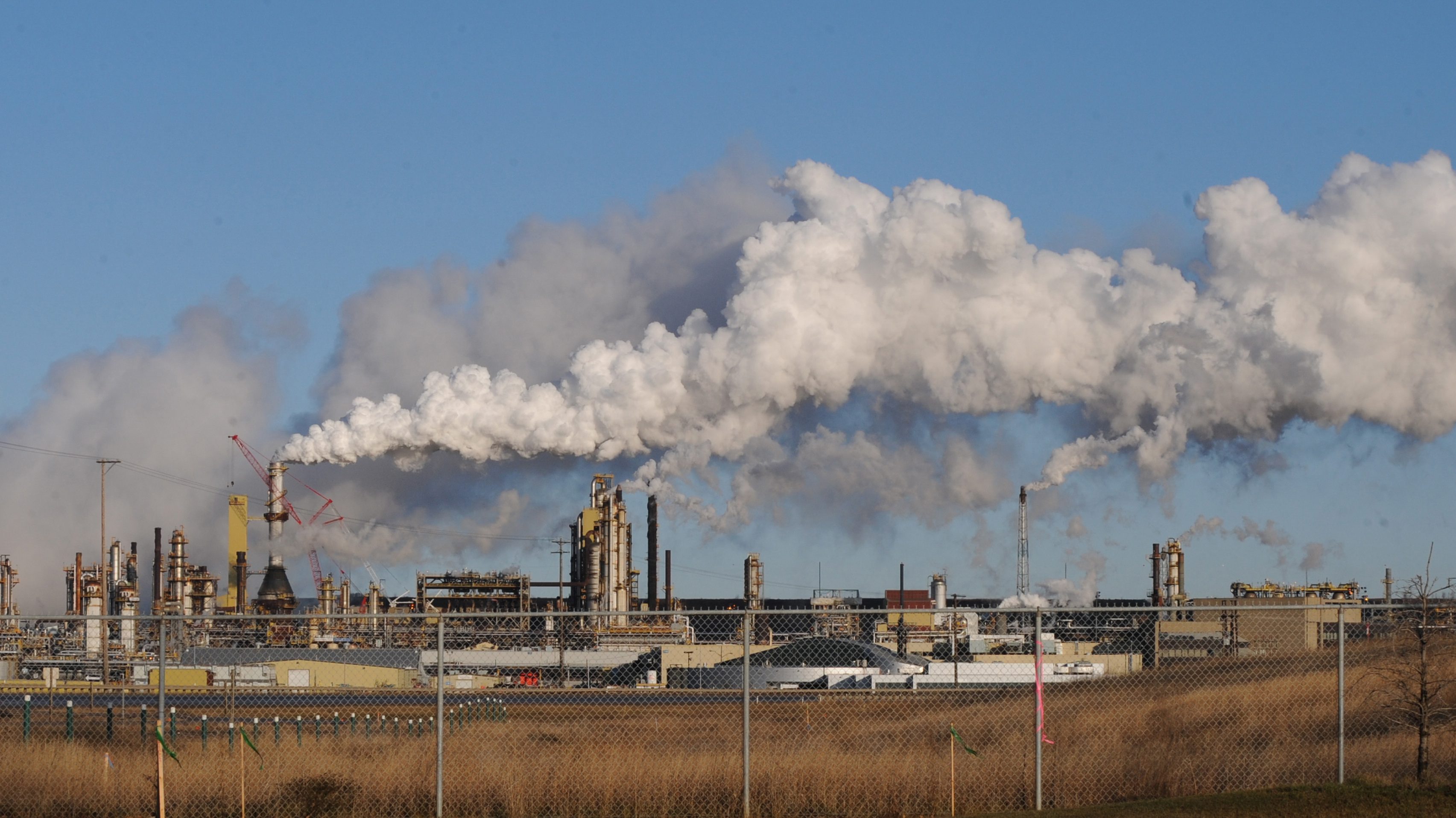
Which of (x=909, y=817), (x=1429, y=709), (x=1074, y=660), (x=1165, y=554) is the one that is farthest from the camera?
(x=1165, y=554)

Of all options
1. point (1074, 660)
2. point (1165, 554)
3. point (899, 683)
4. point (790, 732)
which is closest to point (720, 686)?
point (899, 683)

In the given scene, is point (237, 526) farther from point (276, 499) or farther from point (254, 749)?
point (254, 749)

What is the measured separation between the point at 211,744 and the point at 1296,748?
1224cm

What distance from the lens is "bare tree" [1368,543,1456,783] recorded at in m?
13.3

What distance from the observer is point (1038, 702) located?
1227cm

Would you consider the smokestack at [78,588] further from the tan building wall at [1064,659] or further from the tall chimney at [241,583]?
Result: the tan building wall at [1064,659]

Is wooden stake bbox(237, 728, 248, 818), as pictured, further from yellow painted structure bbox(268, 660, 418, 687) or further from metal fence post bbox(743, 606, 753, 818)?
yellow painted structure bbox(268, 660, 418, 687)

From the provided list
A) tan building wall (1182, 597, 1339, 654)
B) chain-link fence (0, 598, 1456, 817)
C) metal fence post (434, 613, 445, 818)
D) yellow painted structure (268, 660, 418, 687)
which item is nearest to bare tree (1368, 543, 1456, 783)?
chain-link fence (0, 598, 1456, 817)

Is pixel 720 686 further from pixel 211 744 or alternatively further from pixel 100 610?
pixel 100 610

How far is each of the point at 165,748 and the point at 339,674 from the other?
1727 inches

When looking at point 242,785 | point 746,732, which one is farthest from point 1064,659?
point 242,785

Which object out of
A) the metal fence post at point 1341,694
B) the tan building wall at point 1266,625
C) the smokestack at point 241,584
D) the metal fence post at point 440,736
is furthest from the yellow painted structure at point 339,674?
the metal fence post at point 1341,694

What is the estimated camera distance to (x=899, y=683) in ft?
185

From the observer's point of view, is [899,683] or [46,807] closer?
[46,807]
